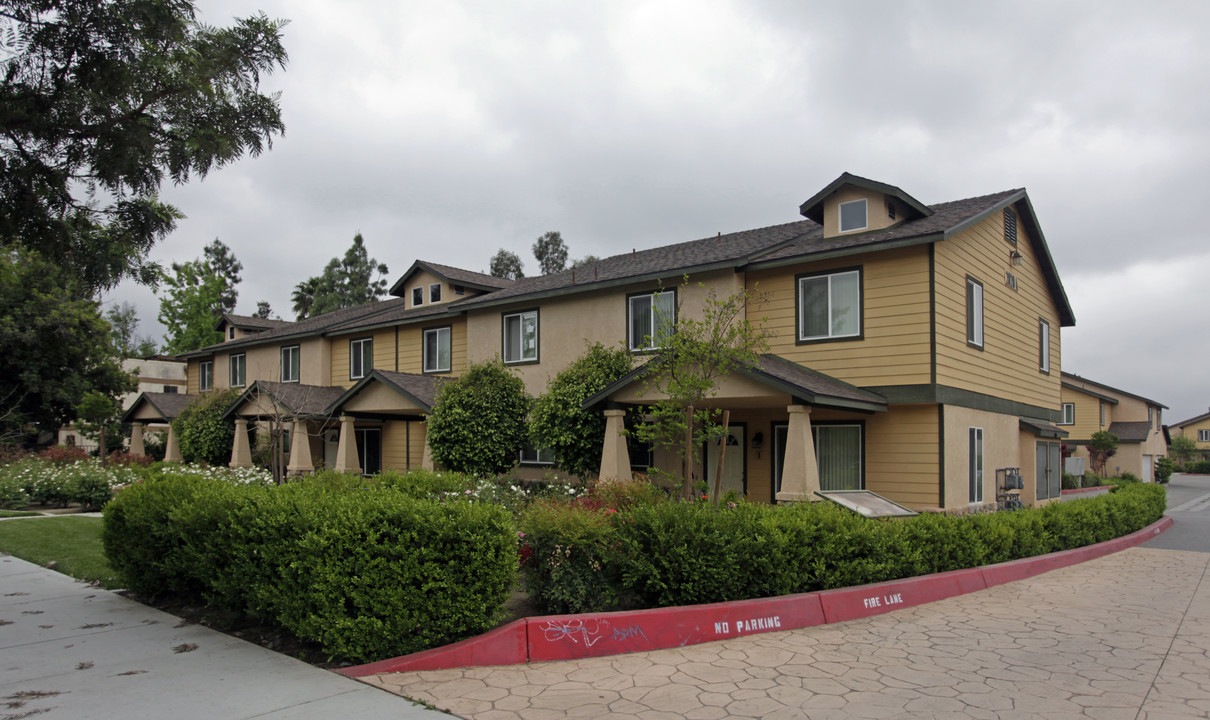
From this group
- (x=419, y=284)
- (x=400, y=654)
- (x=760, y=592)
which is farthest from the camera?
(x=419, y=284)

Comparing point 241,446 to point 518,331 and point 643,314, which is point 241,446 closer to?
point 518,331

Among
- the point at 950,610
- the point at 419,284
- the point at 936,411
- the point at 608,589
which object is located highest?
the point at 419,284

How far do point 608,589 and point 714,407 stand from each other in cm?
842

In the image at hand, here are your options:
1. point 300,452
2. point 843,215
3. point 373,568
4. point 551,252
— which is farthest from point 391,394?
point 551,252

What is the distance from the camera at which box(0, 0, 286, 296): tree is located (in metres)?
7.46

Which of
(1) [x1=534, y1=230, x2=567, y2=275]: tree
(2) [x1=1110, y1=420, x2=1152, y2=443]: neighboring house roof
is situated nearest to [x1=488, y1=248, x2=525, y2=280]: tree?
(1) [x1=534, y1=230, x2=567, y2=275]: tree

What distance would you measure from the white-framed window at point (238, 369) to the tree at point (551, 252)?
25.6 meters

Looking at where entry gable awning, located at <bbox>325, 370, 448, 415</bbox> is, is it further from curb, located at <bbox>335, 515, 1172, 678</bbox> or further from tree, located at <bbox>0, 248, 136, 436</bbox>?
tree, located at <bbox>0, 248, 136, 436</bbox>

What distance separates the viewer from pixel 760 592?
319 inches

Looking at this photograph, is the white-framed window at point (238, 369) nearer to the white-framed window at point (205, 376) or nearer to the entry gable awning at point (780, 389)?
the white-framed window at point (205, 376)

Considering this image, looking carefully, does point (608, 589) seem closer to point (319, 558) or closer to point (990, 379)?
point (319, 558)

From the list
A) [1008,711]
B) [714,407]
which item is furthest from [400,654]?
[714,407]

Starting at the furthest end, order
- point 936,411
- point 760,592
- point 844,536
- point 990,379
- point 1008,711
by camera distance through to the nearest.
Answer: point 990,379 < point 936,411 < point 844,536 < point 760,592 < point 1008,711

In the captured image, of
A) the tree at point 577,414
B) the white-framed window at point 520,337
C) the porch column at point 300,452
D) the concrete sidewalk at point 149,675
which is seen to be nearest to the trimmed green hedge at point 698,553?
the concrete sidewalk at point 149,675
